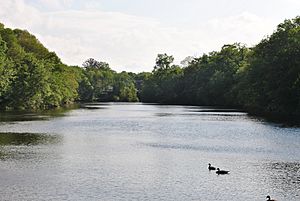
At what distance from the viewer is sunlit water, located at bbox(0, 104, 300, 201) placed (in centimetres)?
2802

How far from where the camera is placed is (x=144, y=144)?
1903 inches

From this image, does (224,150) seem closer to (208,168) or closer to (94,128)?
(208,168)

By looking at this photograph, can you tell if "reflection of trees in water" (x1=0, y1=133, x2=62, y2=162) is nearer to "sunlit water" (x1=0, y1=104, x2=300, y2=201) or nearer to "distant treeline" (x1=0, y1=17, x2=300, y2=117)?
"sunlit water" (x1=0, y1=104, x2=300, y2=201)

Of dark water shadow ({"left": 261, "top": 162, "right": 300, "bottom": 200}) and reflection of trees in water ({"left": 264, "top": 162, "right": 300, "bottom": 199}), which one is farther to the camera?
dark water shadow ({"left": 261, "top": 162, "right": 300, "bottom": 200})

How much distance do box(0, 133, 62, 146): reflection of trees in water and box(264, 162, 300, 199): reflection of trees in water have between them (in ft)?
71.7

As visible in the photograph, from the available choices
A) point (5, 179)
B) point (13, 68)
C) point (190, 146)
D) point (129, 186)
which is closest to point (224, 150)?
point (190, 146)

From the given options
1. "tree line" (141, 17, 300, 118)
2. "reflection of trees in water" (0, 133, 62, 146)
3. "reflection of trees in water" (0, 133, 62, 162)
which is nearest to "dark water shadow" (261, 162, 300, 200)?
"reflection of trees in water" (0, 133, 62, 162)

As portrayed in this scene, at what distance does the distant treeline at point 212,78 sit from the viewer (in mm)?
86875

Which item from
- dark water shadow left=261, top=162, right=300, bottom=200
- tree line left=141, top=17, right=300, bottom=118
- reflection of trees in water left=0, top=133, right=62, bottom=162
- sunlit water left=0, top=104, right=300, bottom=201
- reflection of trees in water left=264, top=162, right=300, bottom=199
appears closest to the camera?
sunlit water left=0, top=104, right=300, bottom=201

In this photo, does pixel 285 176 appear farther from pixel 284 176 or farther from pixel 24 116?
pixel 24 116

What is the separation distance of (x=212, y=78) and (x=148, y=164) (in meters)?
110

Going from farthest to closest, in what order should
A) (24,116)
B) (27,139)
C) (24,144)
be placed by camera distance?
1. (24,116)
2. (27,139)
3. (24,144)

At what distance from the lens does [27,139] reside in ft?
165

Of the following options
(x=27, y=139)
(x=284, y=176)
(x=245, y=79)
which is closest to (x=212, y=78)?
(x=245, y=79)
